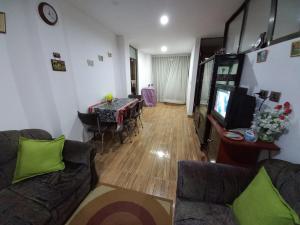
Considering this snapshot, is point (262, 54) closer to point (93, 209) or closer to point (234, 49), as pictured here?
point (234, 49)

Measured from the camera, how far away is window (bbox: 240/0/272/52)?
164 cm

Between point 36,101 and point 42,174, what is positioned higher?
point 36,101

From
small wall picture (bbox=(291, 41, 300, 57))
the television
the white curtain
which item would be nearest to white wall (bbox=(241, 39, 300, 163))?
small wall picture (bbox=(291, 41, 300, 57))

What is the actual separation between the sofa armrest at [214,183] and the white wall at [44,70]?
2.06m

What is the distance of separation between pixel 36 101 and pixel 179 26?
10.4 ft

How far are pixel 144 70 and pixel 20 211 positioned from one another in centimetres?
610

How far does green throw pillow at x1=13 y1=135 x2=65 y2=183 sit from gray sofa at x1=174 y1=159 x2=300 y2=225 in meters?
1.32

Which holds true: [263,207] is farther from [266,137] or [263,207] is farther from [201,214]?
[266,137]

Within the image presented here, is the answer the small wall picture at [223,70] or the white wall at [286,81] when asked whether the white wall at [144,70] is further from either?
the white wall at [286,81]

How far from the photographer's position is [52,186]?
1.25 metres

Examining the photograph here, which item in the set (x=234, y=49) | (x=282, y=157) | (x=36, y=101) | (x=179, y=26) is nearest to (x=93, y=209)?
(x=36, y=101)

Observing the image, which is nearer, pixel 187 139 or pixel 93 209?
pixel 93 209

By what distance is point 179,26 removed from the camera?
3.06 m

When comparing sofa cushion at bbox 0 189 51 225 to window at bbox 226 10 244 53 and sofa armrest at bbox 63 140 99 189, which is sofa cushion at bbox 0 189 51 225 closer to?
sofa armrest at bbox 63 140 99 189
